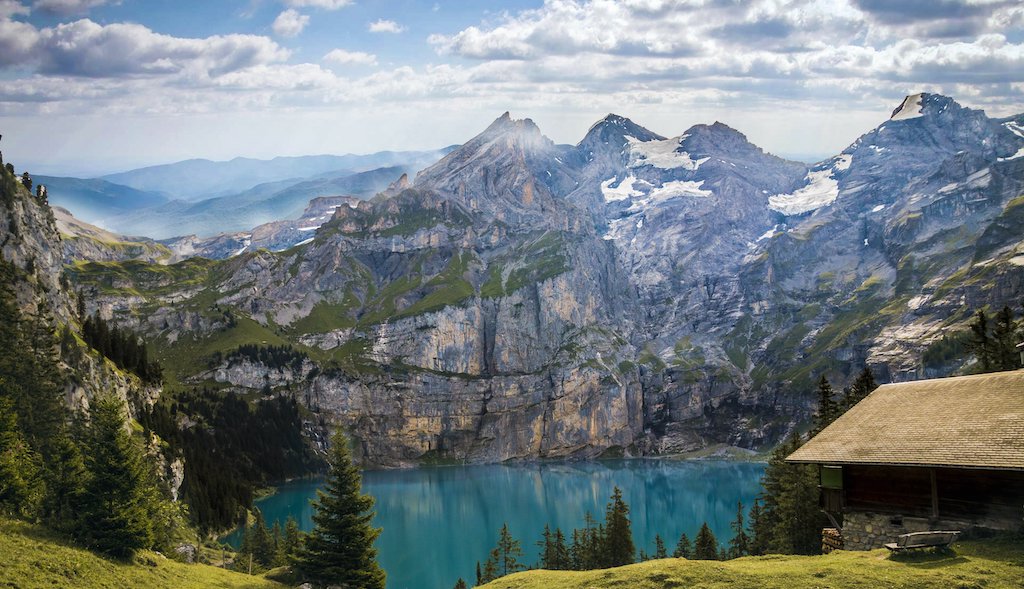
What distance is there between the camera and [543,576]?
44062 mm

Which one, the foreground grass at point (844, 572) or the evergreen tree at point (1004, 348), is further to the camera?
the evergreen tree at point (1004, 348)

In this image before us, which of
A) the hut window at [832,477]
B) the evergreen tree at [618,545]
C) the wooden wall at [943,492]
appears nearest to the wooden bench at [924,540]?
the wooden wall at [943,492]

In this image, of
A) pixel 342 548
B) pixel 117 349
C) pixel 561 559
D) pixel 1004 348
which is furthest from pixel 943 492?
pixel 117 349

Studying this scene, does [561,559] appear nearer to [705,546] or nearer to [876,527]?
[705,546]

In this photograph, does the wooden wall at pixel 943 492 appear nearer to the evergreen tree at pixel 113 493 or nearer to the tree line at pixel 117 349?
the evergreen tree at pixel 113 493

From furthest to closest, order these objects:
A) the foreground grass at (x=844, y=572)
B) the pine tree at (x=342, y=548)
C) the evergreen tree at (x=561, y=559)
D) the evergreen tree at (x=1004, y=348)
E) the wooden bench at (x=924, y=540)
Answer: the evergreen tree at (x=561, y=559)
the evergreen tree at (x=1004, y=348)
the pine tree at (x=342, y=548)
the wooden bench at (x=924, y=540)
the foreground grass at (x=844, y=572)

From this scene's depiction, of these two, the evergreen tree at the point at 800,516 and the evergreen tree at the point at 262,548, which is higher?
the evergreen tree at the point at 800,516

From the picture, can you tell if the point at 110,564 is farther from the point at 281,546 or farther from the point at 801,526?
the point at 281,546

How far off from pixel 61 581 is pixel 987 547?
41556 mm

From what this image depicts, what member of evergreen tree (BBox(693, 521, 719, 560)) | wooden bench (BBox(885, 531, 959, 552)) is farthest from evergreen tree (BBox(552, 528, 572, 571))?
wooden bench (BBox(885, 531, 959, 552))

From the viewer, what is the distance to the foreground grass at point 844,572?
31703 mm

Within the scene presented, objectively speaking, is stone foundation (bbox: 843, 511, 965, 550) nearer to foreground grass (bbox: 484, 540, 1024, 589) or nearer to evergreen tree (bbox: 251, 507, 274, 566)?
foreground grass (bbox: 484, 540, 1024, 589)

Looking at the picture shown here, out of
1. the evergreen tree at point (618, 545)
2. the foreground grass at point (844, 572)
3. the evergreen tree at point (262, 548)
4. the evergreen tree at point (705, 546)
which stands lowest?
the evergreen tree at point (262, 548)

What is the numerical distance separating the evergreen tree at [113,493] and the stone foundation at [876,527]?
39.3 m
